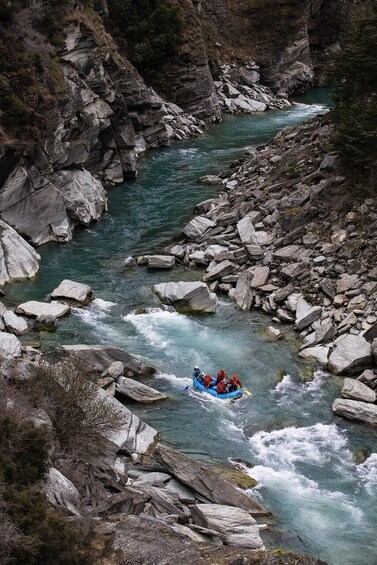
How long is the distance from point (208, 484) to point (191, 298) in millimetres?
14671

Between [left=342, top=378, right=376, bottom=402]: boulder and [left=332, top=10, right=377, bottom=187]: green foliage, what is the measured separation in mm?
14167

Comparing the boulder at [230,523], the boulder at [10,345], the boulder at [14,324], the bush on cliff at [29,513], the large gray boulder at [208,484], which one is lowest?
the large gray boulder at [208,484]

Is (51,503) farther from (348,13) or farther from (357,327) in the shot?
(348,13)

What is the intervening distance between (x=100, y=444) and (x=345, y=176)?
946 inches

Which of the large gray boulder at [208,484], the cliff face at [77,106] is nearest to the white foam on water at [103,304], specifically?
the cliff face at [77,106]

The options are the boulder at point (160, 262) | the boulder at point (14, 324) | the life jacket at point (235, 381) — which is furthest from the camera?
the boulder at point (160, 262)

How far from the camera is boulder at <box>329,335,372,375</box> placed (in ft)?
94.4

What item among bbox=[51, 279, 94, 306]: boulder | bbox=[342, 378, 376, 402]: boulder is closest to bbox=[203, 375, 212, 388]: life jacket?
bbox=[342, 378, 376, 402]: boulder

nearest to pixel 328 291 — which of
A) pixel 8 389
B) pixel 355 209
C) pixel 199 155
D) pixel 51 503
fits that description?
pixel 355 209

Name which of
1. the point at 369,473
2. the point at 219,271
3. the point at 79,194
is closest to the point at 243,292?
the point at 219,271

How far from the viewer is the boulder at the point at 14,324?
2981 centimetres

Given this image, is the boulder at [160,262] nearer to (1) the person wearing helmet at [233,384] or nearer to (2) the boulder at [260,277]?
(2) the boulder at [260,277]

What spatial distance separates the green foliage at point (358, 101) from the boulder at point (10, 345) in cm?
2106

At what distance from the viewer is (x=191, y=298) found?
1346 inches
